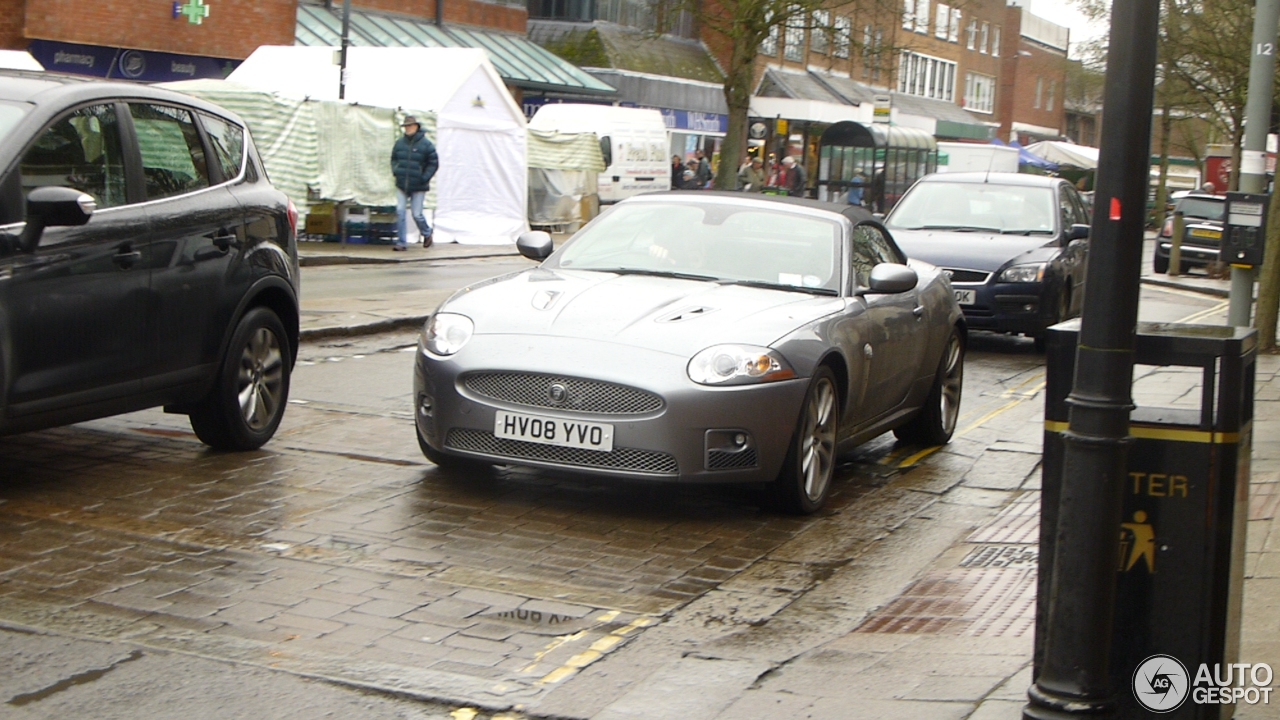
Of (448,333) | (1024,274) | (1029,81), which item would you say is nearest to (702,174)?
(1024,274)

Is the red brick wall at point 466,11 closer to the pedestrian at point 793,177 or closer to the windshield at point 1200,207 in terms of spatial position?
the pedestrian at point 793,177

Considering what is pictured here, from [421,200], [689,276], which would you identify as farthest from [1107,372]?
[421,200]

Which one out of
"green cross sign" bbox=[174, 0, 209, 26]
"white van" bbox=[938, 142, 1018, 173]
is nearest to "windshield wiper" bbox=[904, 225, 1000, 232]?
"green cross sign" bbox=[174, 0, 209, 26]

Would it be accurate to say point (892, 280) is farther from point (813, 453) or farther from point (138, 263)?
point (138, 263)

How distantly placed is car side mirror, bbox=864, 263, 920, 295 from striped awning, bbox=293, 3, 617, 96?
29.1m

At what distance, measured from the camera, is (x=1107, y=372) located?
3.85 m

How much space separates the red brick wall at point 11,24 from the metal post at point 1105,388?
26969 millimetres

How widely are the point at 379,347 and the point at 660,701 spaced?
839cm

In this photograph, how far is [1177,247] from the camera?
3027cm

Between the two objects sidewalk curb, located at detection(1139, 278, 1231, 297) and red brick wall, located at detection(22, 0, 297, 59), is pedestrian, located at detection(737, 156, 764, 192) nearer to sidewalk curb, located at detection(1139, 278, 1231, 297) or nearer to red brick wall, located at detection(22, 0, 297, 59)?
sidewalk curb, located at detection(1139, 278, 1231, 297)

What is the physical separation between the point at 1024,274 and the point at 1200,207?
62.1ft

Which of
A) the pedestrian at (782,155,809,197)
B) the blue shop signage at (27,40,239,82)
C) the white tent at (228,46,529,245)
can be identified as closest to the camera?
the white tent at (228,46,529,245)

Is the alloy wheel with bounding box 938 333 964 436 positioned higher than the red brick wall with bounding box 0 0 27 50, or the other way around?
the red brick wall with bounding box 0 0 27 50

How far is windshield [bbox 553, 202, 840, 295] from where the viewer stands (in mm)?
7898
